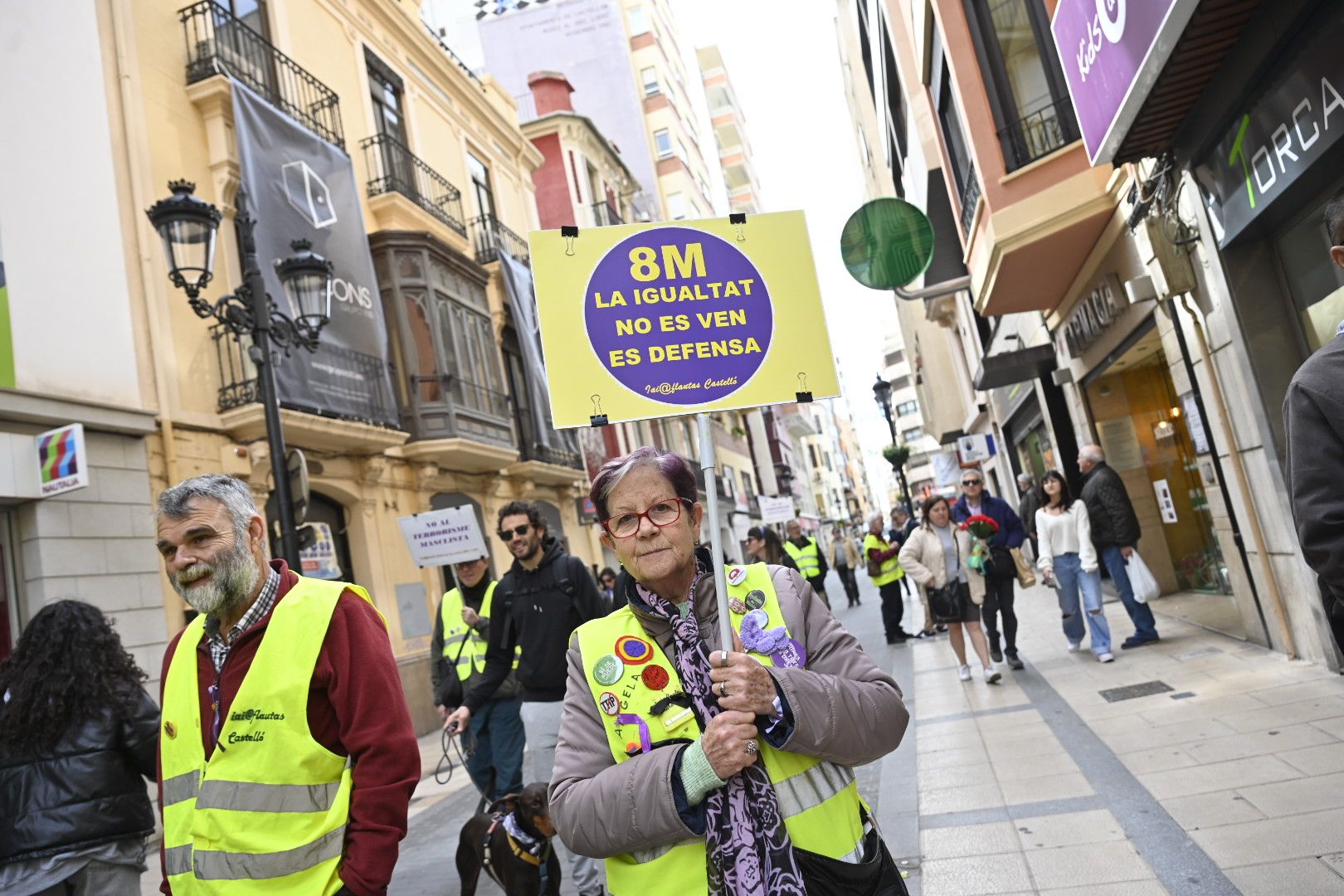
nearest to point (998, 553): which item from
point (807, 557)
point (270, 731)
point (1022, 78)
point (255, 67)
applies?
point (1022, 78)

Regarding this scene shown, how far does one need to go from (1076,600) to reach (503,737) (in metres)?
6.12

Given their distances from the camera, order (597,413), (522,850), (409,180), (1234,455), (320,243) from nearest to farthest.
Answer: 1. (597,413)
2. (522,850)
3. (1234,455)
4. (320,243)
5. (409,180)

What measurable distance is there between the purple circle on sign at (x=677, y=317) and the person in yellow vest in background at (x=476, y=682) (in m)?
2.80

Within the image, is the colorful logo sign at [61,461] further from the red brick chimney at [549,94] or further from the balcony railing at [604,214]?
the red brick chimney at [549,94]

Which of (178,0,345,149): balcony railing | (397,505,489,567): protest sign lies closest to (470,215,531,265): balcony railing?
(178,0,345,149): balcony railing

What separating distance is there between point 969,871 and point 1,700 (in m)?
4.01

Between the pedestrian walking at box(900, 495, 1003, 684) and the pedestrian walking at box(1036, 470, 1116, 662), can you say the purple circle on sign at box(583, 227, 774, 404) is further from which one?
the pedestrian walking at box(1036, 470, 1116, 662)

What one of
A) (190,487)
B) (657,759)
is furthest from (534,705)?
(657,759)

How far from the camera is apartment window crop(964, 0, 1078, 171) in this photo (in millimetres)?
9477

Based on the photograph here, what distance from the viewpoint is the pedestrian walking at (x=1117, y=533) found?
8750mm

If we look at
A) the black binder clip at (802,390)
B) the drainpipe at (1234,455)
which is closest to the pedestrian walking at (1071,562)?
the drainpipe at (1234,455)

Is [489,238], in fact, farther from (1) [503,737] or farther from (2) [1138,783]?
(2) [1138,783]

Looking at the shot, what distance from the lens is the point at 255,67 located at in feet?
48.1

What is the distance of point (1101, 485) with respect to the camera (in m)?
8.88
